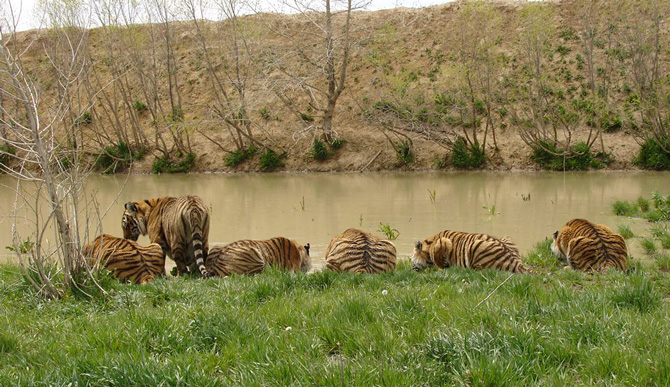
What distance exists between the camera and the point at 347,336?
4277 mm

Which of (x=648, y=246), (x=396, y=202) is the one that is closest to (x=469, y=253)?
(x=648, y=246)

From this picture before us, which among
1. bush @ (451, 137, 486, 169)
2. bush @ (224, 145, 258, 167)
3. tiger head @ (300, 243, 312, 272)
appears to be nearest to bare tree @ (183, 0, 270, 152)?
bush @ (224, 145, 258, 167)

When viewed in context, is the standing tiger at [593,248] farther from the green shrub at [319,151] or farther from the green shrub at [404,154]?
the green shrub at [319,151]

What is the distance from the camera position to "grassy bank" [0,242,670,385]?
367 centimetres

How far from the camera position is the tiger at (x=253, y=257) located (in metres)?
7.96

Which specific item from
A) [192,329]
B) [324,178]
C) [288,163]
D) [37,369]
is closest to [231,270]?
[192,329]

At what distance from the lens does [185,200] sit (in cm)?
868

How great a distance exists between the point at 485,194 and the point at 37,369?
52.5 feet

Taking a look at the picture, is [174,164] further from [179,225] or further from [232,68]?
[179,225]

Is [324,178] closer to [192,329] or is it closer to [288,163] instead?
[288,163]

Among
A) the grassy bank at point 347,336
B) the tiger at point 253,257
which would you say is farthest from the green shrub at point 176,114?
the grassy bank at point 347,336

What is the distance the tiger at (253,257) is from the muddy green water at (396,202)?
3.01 ft

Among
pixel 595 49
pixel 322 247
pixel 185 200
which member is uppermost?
pixel 595 49

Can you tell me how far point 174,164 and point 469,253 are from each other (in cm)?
2590
